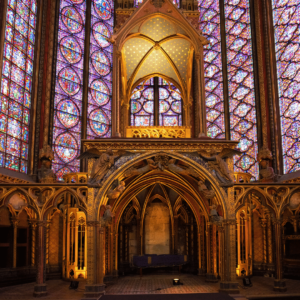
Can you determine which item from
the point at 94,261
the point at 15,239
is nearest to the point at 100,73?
the point at 15,239

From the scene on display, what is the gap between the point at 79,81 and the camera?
19297mm

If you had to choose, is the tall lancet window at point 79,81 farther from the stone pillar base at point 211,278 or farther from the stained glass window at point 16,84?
the stone pillar base at point 211,278

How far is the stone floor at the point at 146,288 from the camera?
12320mm

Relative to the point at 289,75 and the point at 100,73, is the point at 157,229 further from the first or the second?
the point at 289,75

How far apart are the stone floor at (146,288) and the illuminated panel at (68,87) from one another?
540 cm

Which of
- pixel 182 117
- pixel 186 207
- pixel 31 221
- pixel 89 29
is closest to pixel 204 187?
pixel 186 207

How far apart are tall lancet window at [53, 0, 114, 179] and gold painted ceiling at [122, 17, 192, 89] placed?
11.3 feet

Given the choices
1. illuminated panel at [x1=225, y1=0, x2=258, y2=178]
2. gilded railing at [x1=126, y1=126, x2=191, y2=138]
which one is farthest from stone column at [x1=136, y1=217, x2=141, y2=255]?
gilded railing at [x1=126, y1=126, x2=191, y2=138]

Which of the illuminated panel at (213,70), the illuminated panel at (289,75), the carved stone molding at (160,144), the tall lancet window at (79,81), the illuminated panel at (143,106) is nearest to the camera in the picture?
the carved stone molding at (160,144)

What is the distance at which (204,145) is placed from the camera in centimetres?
1298

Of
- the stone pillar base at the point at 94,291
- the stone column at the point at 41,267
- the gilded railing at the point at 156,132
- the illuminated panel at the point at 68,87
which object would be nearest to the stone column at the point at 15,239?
the stone column at the point at 41,267

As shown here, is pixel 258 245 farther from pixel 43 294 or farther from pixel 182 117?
pixel 43 294

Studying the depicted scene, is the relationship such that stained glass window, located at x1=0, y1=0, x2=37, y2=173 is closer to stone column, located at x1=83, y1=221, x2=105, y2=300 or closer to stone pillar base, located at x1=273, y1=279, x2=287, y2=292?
stone column, located at x1=83, y1=221, x2=105, y2=300

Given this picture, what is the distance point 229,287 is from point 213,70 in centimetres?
1182
